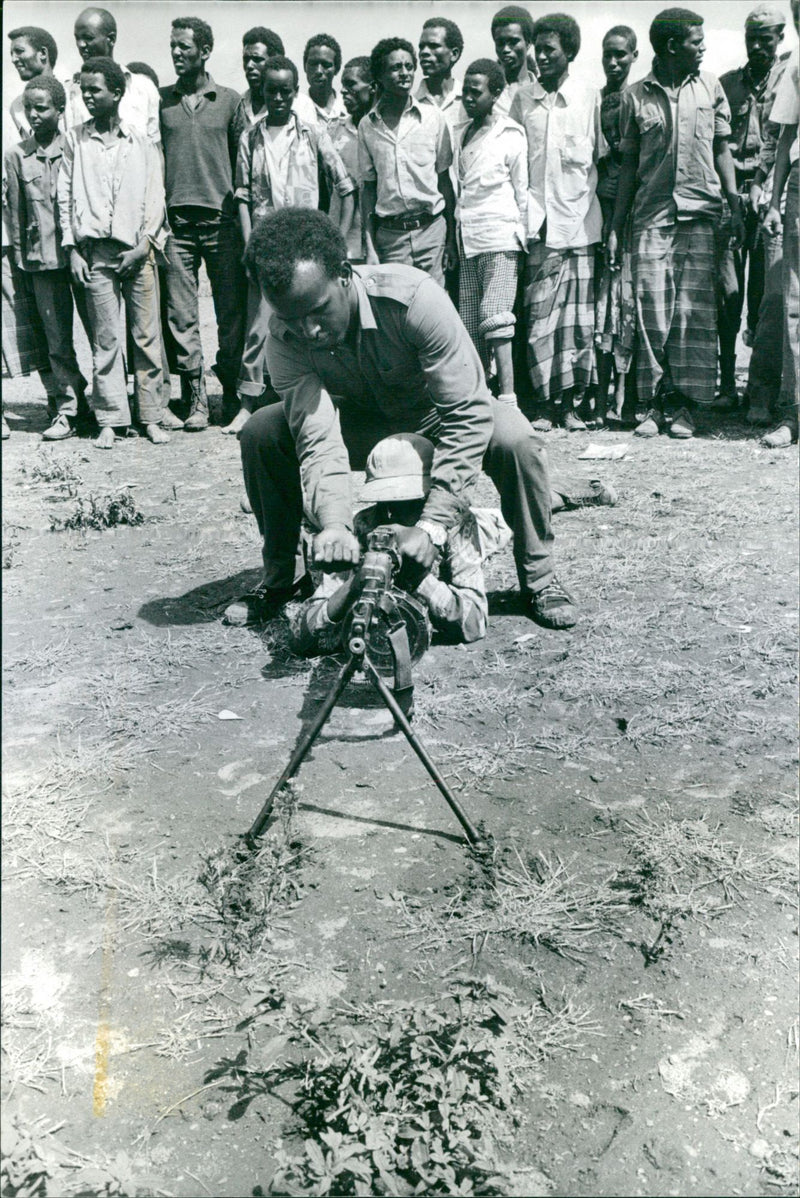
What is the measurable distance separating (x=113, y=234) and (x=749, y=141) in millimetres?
3861

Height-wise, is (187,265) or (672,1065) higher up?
(187,265)

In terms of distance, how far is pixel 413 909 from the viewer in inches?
102

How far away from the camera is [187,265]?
7.03 metres

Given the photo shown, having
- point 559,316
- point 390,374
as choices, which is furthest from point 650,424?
point 390,374

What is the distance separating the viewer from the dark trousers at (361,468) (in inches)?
157

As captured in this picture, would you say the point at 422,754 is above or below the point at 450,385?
below

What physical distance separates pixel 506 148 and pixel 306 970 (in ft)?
17.1

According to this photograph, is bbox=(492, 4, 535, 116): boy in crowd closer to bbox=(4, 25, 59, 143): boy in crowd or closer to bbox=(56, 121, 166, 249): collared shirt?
bbox=(56, 121, 166, 249): collared shirt

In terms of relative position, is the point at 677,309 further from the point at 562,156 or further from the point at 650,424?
the point at 562,156

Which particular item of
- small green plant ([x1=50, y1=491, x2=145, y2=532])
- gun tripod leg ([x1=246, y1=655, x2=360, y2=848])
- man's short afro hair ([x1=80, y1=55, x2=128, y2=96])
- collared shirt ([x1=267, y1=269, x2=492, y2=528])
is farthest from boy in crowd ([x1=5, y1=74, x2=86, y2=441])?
gun tripod leg ([x1=246, y1=655, x2=360, y2=848])

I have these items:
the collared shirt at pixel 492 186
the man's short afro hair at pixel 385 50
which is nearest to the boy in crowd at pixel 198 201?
the man's short afro hair at pixel 385 50

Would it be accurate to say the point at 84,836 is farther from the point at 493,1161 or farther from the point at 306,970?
the point at 493,1161

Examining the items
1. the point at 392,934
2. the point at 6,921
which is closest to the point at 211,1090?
the point at 392,934

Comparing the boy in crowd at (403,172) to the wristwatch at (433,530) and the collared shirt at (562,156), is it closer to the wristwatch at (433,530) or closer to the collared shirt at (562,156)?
the collared shirt at (562,156)
